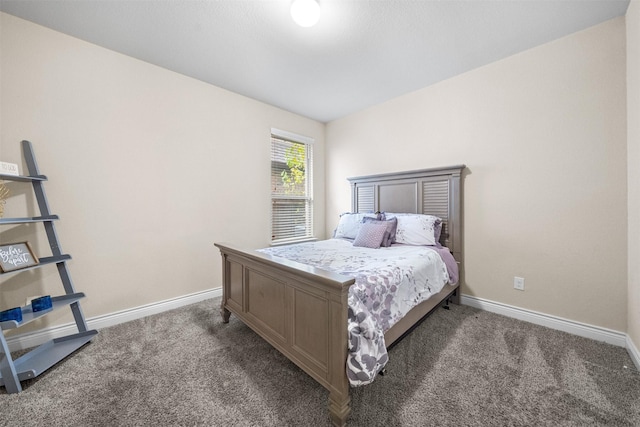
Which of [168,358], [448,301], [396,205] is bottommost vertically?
[448,301]

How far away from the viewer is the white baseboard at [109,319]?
187 centimetres

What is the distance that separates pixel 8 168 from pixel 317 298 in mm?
2366

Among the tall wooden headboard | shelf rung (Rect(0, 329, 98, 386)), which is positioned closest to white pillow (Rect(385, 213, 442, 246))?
the tall wooden headboard

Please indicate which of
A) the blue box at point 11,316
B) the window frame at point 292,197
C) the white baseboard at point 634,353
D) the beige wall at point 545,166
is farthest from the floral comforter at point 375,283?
the blue box at point 11,316

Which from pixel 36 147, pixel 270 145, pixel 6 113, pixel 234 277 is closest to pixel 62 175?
pixel 36 147

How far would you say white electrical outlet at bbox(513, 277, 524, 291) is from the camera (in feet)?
7.60

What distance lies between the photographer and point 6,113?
1.83m

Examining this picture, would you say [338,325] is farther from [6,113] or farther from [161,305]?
[6,113]

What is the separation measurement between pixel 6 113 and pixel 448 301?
4.31 metres

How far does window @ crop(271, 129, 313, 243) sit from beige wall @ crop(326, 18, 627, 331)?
5.83 ft

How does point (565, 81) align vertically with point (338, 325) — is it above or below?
above

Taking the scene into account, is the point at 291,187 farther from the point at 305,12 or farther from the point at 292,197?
the point at 305,12

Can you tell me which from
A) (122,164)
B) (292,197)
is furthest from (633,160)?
(122,164)

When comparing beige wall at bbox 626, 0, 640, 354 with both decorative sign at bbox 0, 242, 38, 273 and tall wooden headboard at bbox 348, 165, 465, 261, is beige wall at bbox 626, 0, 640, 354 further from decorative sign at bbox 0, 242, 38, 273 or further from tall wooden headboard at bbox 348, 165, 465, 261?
decorative sign at bbox 0, 242, 38, 273
